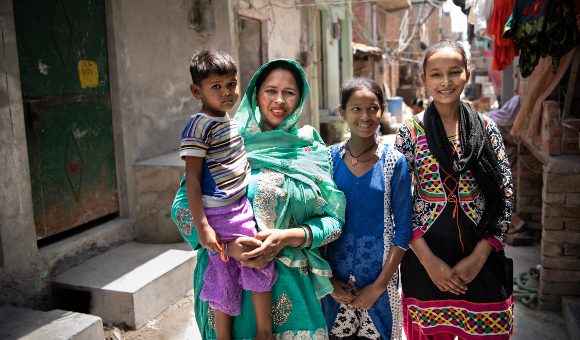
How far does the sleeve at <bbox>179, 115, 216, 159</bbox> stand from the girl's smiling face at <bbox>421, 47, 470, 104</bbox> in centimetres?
93

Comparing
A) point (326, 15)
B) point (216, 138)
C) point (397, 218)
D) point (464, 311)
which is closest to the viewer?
point (216, 138)

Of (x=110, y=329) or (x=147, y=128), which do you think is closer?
(x=110, y=329)

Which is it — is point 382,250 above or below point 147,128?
below

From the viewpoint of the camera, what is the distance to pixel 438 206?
2096 millimetres

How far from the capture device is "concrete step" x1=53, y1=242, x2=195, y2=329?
11.2 ft

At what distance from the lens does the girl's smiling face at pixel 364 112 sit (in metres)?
1.99

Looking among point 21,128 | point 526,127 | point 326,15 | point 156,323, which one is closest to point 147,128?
point 21,128

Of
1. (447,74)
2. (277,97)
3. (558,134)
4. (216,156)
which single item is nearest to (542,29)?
(558,134)

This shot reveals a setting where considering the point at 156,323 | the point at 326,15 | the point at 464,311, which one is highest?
the point at 326,15

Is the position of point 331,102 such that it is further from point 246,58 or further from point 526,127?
point 526,127

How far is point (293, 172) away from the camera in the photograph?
193 centimetres

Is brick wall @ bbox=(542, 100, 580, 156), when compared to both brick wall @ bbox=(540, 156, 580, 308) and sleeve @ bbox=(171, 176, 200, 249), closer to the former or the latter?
brick wall @ bbox=(540, 156, 580, 308)

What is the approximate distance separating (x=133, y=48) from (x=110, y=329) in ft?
7.88

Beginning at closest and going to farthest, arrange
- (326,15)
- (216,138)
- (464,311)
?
(216,138) < (464,311) < (326,15)
